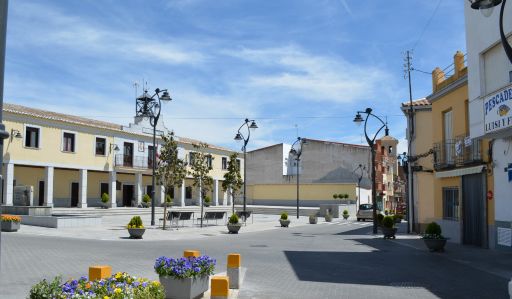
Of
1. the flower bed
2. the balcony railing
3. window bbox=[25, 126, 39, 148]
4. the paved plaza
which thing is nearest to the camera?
the flower bed

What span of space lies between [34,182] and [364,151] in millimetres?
40222

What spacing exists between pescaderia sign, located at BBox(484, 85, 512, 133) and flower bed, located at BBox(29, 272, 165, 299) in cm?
1212

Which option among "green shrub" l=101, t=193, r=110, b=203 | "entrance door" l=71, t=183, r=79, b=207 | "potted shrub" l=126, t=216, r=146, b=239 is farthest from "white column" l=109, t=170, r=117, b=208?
"potted shrub" l=126, t=216, r=146, b=239

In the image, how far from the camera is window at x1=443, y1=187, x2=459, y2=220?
21.7 meters

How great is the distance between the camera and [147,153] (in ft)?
154

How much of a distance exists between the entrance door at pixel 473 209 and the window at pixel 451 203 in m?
1.14

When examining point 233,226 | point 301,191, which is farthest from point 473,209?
point 301,191

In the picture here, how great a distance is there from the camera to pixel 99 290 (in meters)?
4.78

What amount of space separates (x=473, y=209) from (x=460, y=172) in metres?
1.52

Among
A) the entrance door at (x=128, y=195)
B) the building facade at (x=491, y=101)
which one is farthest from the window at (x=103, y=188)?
the building facade at (x=491, y=101)

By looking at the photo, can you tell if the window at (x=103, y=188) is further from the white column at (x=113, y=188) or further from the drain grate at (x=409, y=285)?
the drain grate at (x=409, y=285)

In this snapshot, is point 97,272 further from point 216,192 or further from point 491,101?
point 216,192

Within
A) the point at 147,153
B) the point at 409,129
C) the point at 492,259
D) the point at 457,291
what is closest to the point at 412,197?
the point at 409,129

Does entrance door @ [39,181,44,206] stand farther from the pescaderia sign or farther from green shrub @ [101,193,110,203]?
the pescaderia sign
